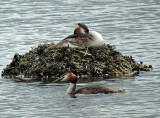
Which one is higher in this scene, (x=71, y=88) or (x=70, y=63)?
(x=70, y=63)

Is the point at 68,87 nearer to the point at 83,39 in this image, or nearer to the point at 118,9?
the point at 83,39

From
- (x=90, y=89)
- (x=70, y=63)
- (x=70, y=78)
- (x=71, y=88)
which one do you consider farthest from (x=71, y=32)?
(x=90, y=89)

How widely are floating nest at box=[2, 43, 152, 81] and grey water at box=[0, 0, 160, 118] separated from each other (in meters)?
0.66

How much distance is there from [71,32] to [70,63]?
524 inches

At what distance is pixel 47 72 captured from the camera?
22.1 metres

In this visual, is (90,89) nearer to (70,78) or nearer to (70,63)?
(70,78)

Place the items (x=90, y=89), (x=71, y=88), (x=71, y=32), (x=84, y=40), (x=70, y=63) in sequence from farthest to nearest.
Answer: (x=71, y=32), (x=84, y=40), (x=70, y=63), (x=71, y=88), (x=90, y=89)

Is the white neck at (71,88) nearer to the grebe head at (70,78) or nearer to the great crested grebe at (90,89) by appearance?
the great crested grebe at (90,89)

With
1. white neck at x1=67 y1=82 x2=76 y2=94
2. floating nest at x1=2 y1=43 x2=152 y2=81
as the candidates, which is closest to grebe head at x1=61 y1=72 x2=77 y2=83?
white neck at x1=67 y1=82 x2=76 y2=94

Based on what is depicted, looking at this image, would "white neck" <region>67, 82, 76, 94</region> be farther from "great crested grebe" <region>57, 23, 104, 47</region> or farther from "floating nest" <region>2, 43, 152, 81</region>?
"great crested grebe" <region>57, 23, 104, 47</region>

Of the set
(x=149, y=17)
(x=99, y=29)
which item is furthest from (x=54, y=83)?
(x=149, y=17)

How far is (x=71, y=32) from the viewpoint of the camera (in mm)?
35000

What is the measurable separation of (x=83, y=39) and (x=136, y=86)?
299 cm

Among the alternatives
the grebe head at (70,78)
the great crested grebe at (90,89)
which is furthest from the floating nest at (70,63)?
the great crested grebe at (90,89)
